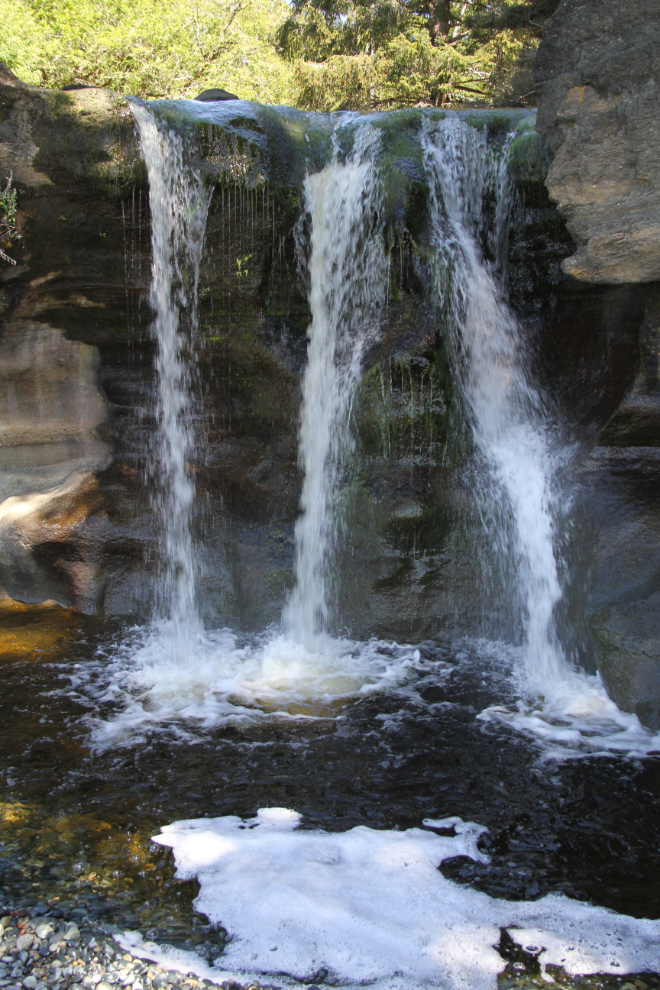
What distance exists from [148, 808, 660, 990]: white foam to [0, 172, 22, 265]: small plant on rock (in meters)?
5.05

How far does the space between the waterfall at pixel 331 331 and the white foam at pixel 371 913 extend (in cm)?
281

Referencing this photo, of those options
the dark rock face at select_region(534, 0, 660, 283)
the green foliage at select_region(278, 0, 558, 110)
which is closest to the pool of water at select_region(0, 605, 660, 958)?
the dark rock face at select_region(534, 0, 660, 283)

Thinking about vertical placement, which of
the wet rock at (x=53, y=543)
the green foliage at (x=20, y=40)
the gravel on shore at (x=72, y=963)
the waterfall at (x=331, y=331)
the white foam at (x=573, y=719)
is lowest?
the white foam at (x=573, y=719)

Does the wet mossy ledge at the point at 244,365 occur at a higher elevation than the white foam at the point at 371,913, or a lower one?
higher

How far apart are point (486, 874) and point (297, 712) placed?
1.85 m

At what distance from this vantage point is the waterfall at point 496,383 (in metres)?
5.61

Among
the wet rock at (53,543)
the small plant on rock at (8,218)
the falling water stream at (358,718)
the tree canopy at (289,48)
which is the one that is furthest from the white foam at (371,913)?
the tree canopy at (289,48)

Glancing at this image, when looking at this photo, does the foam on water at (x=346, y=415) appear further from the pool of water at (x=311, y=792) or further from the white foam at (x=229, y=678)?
the pool of water at (x=311, y=792)

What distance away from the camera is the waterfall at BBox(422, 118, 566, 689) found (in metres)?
5.61

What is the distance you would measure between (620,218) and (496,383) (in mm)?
1771

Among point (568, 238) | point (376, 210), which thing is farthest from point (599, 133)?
point (376, 210)

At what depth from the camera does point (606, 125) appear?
4.48 m

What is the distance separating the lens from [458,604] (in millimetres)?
5996

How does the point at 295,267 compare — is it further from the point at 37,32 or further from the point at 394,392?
the point at 37,32
